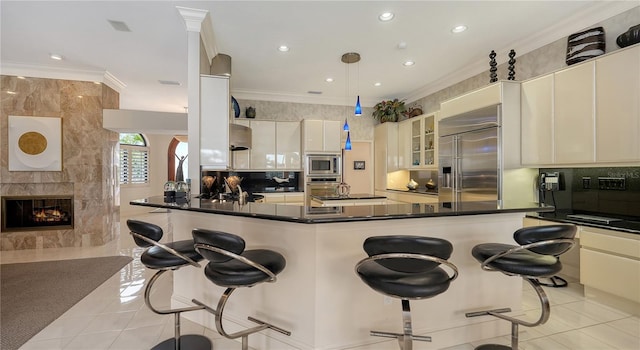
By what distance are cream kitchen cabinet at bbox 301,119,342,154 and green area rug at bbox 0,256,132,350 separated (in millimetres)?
3534

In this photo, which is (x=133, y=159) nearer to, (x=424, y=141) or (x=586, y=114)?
(x=424, y=141)

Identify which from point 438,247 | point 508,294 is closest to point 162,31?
point 438,247

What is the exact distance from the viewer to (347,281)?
185 centimetres

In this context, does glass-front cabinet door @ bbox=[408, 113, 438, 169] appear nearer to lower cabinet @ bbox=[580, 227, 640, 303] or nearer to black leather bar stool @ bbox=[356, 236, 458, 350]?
lower cabinet @ bbox=[580, 227, 640, 303]

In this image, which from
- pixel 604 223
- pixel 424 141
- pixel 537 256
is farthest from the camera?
pixel 424 141

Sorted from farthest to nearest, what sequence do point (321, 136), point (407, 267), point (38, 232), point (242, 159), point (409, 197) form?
point (321, 136) < point (242, 159) < point (409, 197) < point (38, 232) < point (407, 267)

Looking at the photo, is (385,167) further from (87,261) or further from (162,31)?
(87,261)

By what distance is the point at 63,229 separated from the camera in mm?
4773

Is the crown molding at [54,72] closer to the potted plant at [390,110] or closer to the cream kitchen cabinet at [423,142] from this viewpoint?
the potted plant at [390,110]

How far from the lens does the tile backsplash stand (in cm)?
271

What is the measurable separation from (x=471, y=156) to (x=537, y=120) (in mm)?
829

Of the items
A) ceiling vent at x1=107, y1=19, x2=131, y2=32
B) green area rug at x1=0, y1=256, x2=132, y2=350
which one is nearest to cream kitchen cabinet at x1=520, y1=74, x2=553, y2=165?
ceiling vent at x1=107, y1=19, x2=131, y2=32

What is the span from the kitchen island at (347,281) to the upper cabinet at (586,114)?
1407 mm

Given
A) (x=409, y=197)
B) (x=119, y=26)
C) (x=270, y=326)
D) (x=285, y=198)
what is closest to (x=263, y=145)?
(x=285, y=198)
